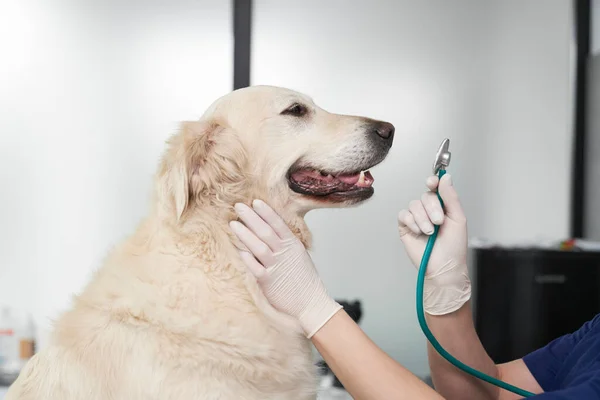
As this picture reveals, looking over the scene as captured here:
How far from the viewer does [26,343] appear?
2600 millimetres

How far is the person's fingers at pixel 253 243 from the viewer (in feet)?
3.05

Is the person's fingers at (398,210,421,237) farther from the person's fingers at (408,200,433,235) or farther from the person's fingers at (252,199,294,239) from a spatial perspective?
the person's fingers at (252,199,294,239)

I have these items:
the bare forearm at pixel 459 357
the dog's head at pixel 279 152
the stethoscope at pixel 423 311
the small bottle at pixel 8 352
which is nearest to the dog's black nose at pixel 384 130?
the dog's head at pixel 279 152

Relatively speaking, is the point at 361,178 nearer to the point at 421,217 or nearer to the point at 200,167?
the point at 421,217

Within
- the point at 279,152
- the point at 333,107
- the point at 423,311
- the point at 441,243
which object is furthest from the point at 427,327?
the point at 333,107

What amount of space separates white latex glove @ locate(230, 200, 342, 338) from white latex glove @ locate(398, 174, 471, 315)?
23cm

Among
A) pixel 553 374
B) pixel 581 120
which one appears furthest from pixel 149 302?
pixel 581 120

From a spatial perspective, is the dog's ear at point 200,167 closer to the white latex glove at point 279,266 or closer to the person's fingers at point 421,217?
the white latex glove at point 279,266

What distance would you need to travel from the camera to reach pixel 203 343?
33.7 inches

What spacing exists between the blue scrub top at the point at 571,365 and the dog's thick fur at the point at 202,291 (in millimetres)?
430

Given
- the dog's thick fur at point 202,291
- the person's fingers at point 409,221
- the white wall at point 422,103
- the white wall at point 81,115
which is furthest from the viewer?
the white wall at point 422,103

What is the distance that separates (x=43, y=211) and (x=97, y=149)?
0.44m

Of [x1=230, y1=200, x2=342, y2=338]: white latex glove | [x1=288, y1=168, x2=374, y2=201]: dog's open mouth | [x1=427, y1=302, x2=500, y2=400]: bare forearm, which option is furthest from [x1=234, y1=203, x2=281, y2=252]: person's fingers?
[x1=427, y1=302, x2=500, y2=400]: bare forearm

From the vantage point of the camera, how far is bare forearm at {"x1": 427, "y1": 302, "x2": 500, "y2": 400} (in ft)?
3.53
